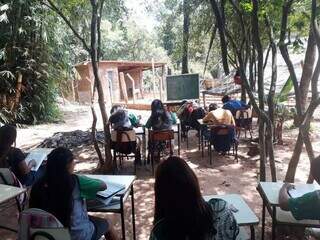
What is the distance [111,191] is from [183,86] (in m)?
9.81

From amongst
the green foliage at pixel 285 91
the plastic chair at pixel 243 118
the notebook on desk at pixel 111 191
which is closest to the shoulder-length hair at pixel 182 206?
the notebook on desk at pixel 111 191

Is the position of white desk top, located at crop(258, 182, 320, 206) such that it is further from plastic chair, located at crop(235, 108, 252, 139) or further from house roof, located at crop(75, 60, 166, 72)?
house roof, located at crop(75, 60, 166, 72)

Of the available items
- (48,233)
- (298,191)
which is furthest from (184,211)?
(298,191)

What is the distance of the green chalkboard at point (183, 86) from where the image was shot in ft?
41.5

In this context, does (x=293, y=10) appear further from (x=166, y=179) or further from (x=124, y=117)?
(x=166, y=179)

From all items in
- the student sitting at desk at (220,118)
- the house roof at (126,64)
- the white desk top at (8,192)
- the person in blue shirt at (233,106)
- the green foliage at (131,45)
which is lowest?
the white desk top at (8,192)

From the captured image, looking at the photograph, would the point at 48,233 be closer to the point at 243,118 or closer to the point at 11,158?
the point at 11,158

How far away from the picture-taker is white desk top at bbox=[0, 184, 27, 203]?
116 inches

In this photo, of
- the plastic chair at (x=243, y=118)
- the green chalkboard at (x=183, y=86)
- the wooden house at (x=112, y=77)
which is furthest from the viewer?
the wooden house at (x=112, y=77)

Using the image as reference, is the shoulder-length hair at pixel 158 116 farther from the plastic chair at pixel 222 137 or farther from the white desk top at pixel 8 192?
the white desk top at pixel 8 192

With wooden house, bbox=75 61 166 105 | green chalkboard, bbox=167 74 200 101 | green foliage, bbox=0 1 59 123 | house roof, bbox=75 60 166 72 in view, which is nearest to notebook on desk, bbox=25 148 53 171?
green foliage, bbox=0 1 59 123

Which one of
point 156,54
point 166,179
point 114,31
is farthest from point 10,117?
point 156,54

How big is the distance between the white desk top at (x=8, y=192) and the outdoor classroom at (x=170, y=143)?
0.02 m

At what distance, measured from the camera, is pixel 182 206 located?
1.92 meters
